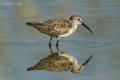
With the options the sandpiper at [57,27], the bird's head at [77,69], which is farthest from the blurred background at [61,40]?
the sandpiper at [57,27]

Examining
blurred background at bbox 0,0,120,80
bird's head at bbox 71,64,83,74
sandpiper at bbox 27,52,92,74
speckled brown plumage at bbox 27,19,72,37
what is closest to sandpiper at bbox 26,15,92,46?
speckled brown plumage at bbox 27,19,72,37

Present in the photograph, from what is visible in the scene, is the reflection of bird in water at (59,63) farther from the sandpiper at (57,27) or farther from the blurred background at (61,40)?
the sandpiper at (57,27)

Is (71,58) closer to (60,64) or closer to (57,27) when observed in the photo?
(60,64)

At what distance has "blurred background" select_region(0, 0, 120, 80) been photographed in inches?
408

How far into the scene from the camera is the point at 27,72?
410 inches

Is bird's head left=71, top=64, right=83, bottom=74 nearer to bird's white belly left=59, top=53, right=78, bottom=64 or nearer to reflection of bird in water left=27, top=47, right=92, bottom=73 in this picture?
reflection of bird in water left=27, top=47, right=92, bottom=73

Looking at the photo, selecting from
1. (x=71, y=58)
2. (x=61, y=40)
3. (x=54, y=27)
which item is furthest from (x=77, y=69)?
(x=61, y=40)

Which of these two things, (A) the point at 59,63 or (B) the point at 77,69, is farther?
(A) the point at 59,63

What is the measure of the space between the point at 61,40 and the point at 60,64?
240cm

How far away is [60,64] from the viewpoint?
1088 cm

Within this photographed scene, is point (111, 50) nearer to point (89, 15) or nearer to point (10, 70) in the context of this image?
point (10, 70)

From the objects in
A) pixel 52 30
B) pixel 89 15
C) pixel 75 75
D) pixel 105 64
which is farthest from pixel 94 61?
pixel 89 15

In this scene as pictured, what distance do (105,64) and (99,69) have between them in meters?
0.33

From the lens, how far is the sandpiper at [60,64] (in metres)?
10.6
